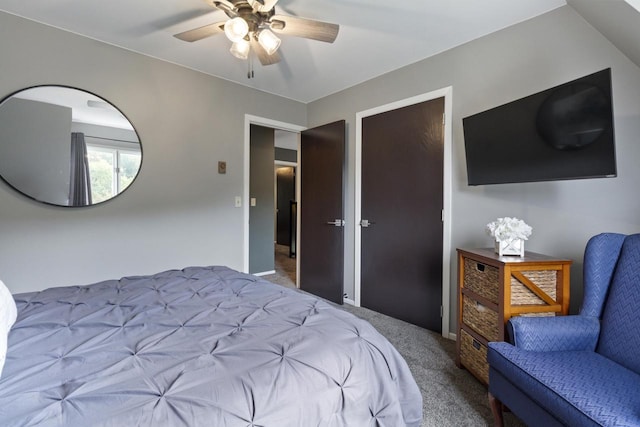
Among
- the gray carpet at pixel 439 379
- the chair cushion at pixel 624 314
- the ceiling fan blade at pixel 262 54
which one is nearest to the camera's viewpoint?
the chair cushion at pixel 624 314

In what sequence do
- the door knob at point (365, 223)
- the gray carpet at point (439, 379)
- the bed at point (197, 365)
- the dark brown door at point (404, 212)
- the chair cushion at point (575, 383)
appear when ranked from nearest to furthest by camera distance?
the bed at point (197, 365)
the chair cushion at point (575, 383)
the gray carpet at point (439, 379)
the dark brown door at point (404, 212)
the door knob at point (365, 223)

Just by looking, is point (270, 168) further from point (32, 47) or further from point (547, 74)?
point (547, 74)

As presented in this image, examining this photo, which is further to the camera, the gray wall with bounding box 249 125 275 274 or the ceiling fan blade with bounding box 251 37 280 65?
the gray wall with bounding box 249 125 275 274

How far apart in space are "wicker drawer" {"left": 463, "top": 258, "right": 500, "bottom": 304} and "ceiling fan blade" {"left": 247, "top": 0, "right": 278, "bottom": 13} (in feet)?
6.36

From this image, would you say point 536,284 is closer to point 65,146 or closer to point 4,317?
point 4,317

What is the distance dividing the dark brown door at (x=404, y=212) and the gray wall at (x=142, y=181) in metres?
1.40

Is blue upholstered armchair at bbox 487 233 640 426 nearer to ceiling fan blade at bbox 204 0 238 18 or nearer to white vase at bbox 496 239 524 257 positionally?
white vase at bbox 496 239 524 257

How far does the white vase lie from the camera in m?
1.74

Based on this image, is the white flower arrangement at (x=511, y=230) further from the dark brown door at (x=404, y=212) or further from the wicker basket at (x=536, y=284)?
the dark brown door at (x=404, y=212)

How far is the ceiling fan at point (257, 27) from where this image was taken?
1.62 metres

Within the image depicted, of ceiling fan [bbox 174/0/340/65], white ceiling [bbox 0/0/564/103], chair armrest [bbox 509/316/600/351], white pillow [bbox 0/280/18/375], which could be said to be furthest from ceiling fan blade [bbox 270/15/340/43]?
chair armrest [bbox 509/316/600/351]

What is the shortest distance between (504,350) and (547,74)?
1.82m

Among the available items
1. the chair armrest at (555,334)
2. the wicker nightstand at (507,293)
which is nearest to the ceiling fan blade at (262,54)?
the wicker nightstand at (507,293)

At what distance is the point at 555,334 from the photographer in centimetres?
141
